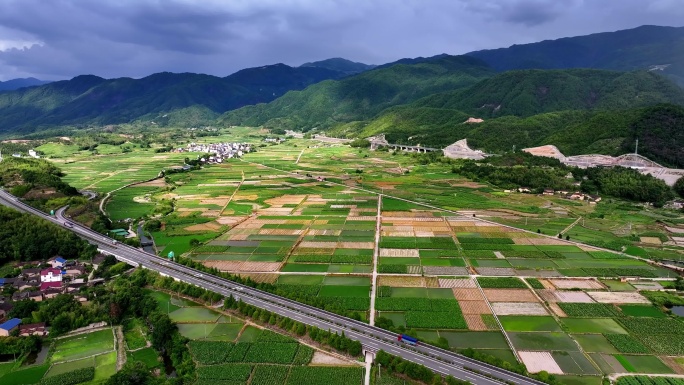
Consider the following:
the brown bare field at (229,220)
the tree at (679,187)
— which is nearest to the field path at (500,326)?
the brown bare field at (229,220)

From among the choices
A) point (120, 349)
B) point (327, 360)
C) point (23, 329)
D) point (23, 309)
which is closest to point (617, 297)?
point (327, 360)

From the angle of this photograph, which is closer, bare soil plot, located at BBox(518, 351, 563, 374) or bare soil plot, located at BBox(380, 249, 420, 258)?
bare soil plot, located at BBox(518, 351, 563, 374)

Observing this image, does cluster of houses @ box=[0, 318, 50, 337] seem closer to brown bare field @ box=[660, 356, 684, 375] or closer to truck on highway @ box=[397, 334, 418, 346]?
truck on highway @ box=[397, 334, 418, 346]

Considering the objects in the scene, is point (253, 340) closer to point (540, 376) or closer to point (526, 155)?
point (540, 376)

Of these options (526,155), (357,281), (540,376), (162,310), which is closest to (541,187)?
(526,155)

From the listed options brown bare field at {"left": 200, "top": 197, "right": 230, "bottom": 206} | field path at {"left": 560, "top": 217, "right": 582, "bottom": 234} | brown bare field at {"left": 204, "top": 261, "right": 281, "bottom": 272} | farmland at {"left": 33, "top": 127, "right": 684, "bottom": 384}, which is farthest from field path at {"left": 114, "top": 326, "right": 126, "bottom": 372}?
field path at {"left": 560, "top": 217, "right": 582, "bottom": 234}

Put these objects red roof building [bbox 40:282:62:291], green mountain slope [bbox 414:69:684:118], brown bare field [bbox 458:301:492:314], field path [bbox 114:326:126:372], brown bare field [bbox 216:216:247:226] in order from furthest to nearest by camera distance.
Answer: green mountain slope [bbox 414:69:684:118], brown bare field [bbox 216:216:247:226], red roof building [bbox 40:282:62:291], brown bare field [bbox 458:301:492:314], field path [bbox 114:326:126:372]

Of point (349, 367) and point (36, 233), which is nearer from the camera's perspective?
point (349, 367)
